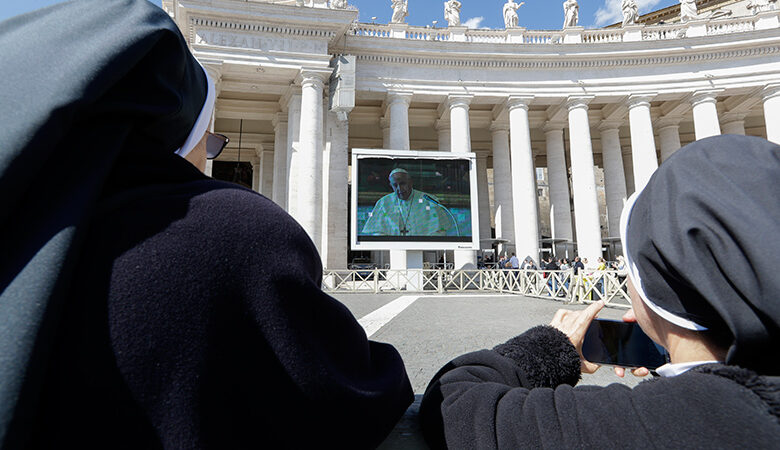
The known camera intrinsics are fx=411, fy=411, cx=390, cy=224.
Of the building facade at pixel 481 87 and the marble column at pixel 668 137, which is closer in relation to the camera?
the building facade at pixel 481 87

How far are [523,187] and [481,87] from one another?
5452 millimetres

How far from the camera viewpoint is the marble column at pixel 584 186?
63.9 ft

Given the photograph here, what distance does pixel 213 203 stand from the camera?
0.80 m

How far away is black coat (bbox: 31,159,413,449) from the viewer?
0.65 m

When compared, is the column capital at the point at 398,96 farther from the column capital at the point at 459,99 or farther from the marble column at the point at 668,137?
the marble column at the point at 668,137

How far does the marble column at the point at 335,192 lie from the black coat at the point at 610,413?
58.1 ft

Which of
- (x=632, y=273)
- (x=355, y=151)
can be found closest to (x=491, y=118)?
(x=355, y=151)

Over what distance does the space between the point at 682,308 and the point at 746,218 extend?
27cm

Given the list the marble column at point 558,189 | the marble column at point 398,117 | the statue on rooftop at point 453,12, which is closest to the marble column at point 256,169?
the marble column at point 398,117

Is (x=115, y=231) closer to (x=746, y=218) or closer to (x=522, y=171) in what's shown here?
(x=746, y=218)

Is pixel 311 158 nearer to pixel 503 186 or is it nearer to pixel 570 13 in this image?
pixel 503 186

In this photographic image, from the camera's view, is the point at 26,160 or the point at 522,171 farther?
the point at 522,171

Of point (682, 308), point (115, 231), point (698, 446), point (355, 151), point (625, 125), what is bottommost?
point (698, 446)

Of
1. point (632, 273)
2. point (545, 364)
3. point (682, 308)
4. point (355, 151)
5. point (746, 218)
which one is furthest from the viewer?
point (355, 151)
